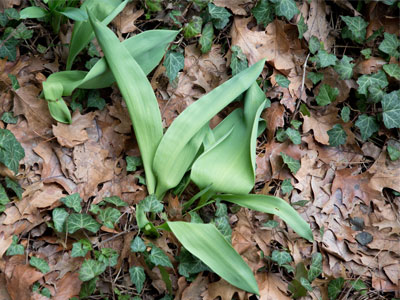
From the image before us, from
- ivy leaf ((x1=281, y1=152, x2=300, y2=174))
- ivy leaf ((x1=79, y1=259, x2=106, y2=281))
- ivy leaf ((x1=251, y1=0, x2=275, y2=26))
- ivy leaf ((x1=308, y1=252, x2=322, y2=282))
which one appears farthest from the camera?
ivy leaf ((x1=251, y1=0, x2=275, y2=26))

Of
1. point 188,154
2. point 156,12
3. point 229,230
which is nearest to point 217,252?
point 229,230

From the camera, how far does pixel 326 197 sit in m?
1.55

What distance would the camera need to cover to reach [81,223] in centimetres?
125

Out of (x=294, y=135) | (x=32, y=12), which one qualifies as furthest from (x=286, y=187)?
(x=32, y=12)

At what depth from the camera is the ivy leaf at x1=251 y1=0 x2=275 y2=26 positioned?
1615 mm

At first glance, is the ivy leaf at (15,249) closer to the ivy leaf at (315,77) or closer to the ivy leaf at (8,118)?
the ivy leaf at (8,118)

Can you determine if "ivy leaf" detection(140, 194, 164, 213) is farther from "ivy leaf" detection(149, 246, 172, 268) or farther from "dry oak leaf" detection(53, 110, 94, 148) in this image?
"dry oak leaf" detection(53, 110, 94, 148)

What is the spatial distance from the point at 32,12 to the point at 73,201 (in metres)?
0.64

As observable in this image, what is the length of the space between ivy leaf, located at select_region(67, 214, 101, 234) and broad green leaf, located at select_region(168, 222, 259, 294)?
0.83ft

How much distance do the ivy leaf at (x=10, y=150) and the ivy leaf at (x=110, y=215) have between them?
287 millimetres

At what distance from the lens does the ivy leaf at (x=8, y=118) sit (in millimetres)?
1359

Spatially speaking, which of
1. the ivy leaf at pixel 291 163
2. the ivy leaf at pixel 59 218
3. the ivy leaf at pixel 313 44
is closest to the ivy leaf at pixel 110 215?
the ivy leaf at pixel 59 218

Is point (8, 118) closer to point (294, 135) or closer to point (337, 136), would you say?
point (294, 135)

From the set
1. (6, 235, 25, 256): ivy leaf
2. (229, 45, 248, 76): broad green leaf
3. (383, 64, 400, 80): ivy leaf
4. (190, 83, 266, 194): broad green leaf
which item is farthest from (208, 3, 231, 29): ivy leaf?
(6, 235, 25, 256): ivy leaf
